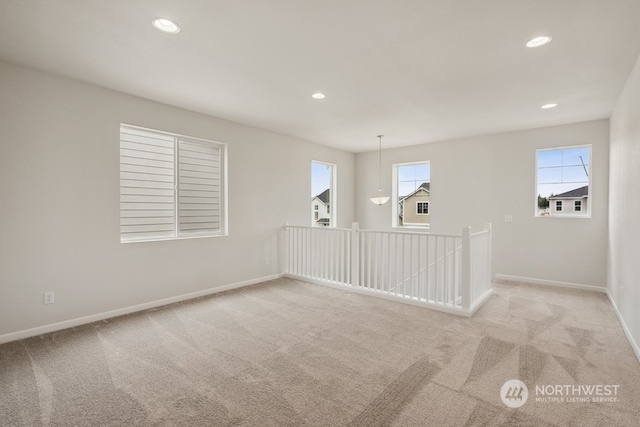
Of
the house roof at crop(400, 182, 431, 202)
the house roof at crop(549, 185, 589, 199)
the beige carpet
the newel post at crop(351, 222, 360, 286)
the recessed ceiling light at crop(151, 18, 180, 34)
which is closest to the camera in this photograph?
the beige carpet

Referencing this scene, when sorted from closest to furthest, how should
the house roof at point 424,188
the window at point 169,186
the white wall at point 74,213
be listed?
the white wall at point 74,213, the window at point 169,186, the house roof at point 424,188

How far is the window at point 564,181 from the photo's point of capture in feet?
15.7

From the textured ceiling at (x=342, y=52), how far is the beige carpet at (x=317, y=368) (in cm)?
257

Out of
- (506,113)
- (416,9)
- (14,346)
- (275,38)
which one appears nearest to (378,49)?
(416,9)

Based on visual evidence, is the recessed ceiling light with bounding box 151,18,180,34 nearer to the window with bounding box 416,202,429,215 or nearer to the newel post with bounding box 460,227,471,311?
the newel post with bounding box 460,227,471,311

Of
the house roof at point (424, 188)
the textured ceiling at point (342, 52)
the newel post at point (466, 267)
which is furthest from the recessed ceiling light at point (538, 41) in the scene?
the house roof at point (424, 188)

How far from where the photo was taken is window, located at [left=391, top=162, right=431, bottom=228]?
6418 mm

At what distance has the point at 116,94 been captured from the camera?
11.5 feet

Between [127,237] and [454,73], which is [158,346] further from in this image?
[454,73]

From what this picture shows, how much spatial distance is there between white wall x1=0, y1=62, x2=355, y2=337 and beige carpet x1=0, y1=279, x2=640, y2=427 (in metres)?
0.38

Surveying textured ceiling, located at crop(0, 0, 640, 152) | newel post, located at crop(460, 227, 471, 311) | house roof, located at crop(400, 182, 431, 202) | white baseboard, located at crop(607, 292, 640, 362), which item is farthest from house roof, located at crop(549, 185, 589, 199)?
newel post, located at crop(460, 227, 471, 311)

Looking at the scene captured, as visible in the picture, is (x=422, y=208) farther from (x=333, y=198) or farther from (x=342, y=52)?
(x=342, y=52)

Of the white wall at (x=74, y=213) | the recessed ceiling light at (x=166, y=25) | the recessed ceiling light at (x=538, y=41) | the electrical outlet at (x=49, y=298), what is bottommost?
→ the electrical outlet at (x=49, y=298)

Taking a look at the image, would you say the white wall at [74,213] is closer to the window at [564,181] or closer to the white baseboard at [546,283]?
the white baseboard at [546,283]
